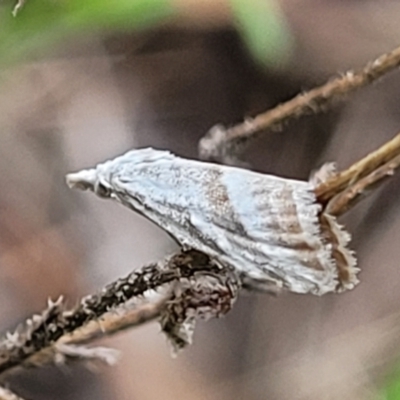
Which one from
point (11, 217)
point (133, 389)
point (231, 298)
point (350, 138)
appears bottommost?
point (231, 298)

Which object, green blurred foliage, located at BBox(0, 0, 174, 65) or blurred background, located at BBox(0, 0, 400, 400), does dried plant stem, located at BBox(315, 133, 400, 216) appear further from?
blurred background, located at BBox(0, 0, 400, 400)

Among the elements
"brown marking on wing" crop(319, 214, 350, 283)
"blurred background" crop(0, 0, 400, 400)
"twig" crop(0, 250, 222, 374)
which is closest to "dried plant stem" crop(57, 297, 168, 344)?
"twig" crop(0, 250, 222, 374)

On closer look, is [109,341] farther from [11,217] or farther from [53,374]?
[11,217]

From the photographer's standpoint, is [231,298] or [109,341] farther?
[109,341]

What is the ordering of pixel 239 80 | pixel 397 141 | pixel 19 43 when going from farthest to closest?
pixel 239 80, pixel 19 43, pixel 397 141

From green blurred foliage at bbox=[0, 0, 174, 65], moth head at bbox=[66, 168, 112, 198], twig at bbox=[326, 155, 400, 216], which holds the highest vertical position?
green blurred foliage at bbox=[0, 0, 174, 65]

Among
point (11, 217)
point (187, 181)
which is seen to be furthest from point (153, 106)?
point (187, 181)

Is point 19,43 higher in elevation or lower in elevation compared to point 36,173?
lower
